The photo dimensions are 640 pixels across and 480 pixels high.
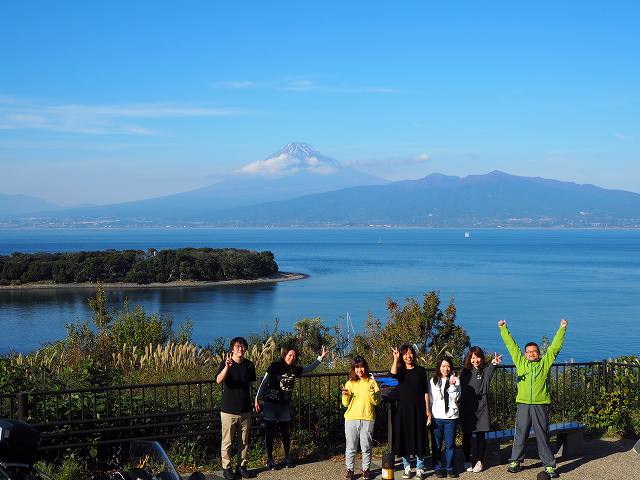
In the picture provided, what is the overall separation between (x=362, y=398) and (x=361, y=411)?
0.14 metres

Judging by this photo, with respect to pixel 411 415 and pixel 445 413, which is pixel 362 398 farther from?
pixel 445 413

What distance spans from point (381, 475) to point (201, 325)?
42.9 metres

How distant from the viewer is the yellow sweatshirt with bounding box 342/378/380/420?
8.74 m

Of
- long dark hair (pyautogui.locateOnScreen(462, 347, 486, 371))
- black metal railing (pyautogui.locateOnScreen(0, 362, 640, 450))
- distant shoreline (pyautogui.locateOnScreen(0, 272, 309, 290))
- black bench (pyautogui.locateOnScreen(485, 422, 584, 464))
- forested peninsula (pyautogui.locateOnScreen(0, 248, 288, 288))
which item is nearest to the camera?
black metal railing (pyautogui.locateOnScreen(0, 362, 640, 450))

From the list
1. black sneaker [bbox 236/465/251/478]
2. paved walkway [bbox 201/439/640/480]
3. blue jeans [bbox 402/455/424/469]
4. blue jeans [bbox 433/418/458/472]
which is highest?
blue jeans [bbox 433/418/458/472]

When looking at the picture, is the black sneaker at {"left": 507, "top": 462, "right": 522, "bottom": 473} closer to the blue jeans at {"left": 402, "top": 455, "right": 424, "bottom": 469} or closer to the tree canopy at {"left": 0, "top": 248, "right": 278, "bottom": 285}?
the blue jeans at {"left": 402, "top": 455, "right": 424, "bottom": 469}

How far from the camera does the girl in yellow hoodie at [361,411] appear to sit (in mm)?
8742

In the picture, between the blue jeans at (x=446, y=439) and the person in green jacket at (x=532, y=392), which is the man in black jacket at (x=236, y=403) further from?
the person in green jacket at (x=532, y=392)

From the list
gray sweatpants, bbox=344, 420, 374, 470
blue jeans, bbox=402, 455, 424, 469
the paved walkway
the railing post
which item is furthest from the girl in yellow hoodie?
the railing post

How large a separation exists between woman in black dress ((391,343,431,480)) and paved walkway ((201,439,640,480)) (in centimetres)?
31

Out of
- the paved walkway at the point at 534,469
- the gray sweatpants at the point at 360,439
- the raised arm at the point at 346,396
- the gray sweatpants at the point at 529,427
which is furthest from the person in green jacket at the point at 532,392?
the raised arm at the point at 346,396

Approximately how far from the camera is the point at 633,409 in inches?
448

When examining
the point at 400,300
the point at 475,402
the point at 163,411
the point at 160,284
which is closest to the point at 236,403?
the point at 163,411

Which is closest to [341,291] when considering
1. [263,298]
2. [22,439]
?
[263,298]
